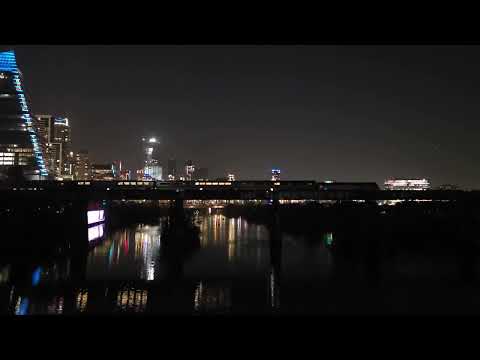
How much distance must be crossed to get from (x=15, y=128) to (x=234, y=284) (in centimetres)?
7866

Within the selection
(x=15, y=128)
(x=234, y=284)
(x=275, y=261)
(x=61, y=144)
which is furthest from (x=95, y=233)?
(x=61, y=144)

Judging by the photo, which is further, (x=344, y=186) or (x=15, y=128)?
(x=15, y=128)

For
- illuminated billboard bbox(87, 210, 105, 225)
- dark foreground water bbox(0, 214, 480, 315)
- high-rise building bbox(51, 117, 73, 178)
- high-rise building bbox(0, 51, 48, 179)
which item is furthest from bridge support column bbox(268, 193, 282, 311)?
high-rise building bbox(51, 117, 73, 178)

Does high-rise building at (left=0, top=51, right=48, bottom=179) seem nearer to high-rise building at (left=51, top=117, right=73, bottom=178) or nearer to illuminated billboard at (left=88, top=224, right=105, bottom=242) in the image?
illuminated billboard at (left=88, top=224, right=105, bottom=242)

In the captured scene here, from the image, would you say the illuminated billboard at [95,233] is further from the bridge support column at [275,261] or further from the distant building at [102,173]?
the distant building at [102,173]

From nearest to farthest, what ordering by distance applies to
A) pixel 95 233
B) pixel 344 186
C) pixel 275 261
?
pixel 275 261 → pixel 344 186 → pixel 95 233

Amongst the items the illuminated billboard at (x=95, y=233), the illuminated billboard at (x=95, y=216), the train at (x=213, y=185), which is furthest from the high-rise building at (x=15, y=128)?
the train at (x=213, y=185)

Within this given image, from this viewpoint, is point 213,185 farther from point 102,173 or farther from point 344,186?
point 102,173

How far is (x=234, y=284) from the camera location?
2183 centimetres

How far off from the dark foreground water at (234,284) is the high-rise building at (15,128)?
6059 cm
